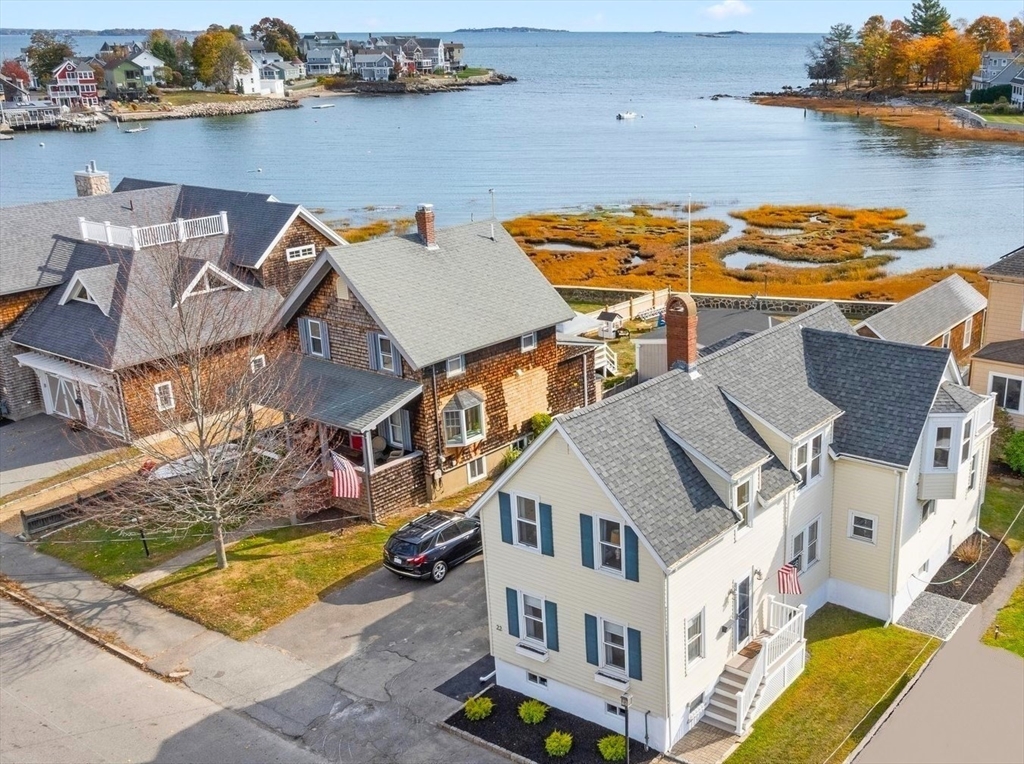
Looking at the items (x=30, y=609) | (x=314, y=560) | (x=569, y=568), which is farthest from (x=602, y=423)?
(x=30, y=609)

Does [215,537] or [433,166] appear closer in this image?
[215,537]

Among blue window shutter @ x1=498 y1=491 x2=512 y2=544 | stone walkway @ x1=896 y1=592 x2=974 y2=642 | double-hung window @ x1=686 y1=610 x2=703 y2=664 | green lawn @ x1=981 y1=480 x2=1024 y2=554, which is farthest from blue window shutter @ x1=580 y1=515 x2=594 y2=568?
green lawn @ x1=981 y1=480 x2=1024 y2=554

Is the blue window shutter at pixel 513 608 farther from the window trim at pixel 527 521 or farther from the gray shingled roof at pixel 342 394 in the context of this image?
the gray shingled roof at pixel 342 394

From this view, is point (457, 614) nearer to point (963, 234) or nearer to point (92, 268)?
point (92, 268)

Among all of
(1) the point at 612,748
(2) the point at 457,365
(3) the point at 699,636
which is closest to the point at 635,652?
(3) the point at 699,636

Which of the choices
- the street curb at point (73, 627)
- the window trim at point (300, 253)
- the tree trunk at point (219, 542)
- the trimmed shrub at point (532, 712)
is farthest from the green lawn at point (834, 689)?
the window trim at point (300, 253)

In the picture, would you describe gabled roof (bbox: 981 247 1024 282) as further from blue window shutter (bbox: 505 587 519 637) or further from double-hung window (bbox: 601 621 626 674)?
blue window shutter (bbox: 505 587 519 637)
